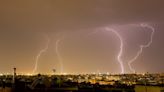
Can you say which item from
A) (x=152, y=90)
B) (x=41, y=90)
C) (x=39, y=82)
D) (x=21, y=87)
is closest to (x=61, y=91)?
(x=39, y=82)

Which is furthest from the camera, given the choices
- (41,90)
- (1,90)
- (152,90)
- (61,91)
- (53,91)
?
(61,91)

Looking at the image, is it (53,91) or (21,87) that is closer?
(21,87)

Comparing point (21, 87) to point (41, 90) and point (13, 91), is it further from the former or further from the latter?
point (41, 90)

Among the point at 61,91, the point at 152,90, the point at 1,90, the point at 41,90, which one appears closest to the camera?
the point at 1,90

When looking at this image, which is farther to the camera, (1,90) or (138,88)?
(138,88)

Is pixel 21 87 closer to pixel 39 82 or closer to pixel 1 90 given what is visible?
pixel 1 90

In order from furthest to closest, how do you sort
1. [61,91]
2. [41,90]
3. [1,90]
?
[61,91], [41,90], [1,90]

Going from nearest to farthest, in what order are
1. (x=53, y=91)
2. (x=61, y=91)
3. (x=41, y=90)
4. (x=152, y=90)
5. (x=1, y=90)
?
1. (x=1, y=90)
2. (x=152, y=90)
3. (x=41, y=90)
4. (x=53, y=91)
5. (x=61, y=91)

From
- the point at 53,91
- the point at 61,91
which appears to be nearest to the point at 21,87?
the point at 53,91
